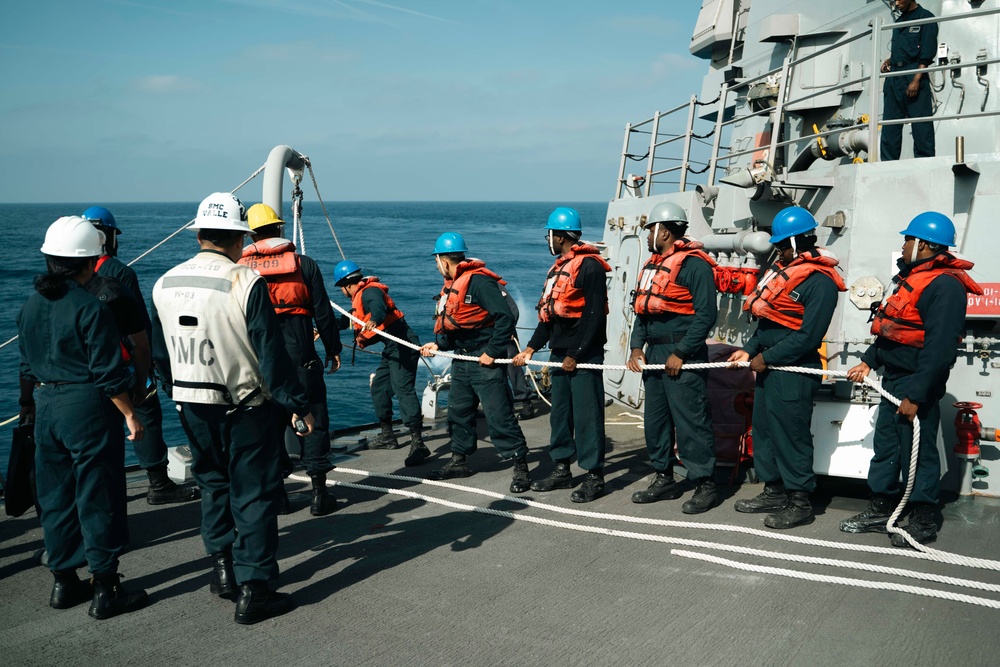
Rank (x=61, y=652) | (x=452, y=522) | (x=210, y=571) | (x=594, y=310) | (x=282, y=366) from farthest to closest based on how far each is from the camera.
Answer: (x=594, y=310) → (x=452, y=522) → (x=210, y=571) → (x=282, y=366) → (x=61, y=652)

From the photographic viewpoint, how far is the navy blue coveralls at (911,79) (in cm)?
632

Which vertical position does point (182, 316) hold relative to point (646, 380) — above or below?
above

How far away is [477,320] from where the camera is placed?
597 centimetres

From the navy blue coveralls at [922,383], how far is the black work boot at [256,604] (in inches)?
133

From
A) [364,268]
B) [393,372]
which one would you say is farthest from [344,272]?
[364,268]

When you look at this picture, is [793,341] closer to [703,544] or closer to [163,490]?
[703,544]

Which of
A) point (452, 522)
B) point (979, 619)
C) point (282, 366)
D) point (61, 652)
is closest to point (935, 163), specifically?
point (979, 619)

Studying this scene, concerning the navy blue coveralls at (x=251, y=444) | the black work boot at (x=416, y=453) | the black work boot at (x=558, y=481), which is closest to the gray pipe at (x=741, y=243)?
the black work boot at (x=558, y=481)

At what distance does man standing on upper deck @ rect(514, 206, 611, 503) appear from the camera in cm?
539

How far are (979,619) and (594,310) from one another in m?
2.78

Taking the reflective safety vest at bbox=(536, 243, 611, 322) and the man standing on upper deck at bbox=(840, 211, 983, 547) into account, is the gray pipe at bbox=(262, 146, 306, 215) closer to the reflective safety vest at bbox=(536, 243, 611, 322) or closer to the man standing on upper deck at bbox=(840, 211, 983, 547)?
the reflective safety vest at bbox=(536, 243, 611, 322)

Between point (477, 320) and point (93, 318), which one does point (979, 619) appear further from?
point (93, 318)

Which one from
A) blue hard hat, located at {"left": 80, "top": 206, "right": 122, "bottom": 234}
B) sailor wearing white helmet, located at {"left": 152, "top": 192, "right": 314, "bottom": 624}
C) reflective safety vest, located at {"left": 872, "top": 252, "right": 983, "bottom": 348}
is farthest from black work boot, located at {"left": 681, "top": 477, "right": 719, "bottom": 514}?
blue hard hat, located at {"left": 80, "top": 206, "right": 122, "bottom": 234}

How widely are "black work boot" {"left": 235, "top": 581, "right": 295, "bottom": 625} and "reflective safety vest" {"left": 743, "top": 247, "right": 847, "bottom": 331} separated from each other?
3.21 meters
